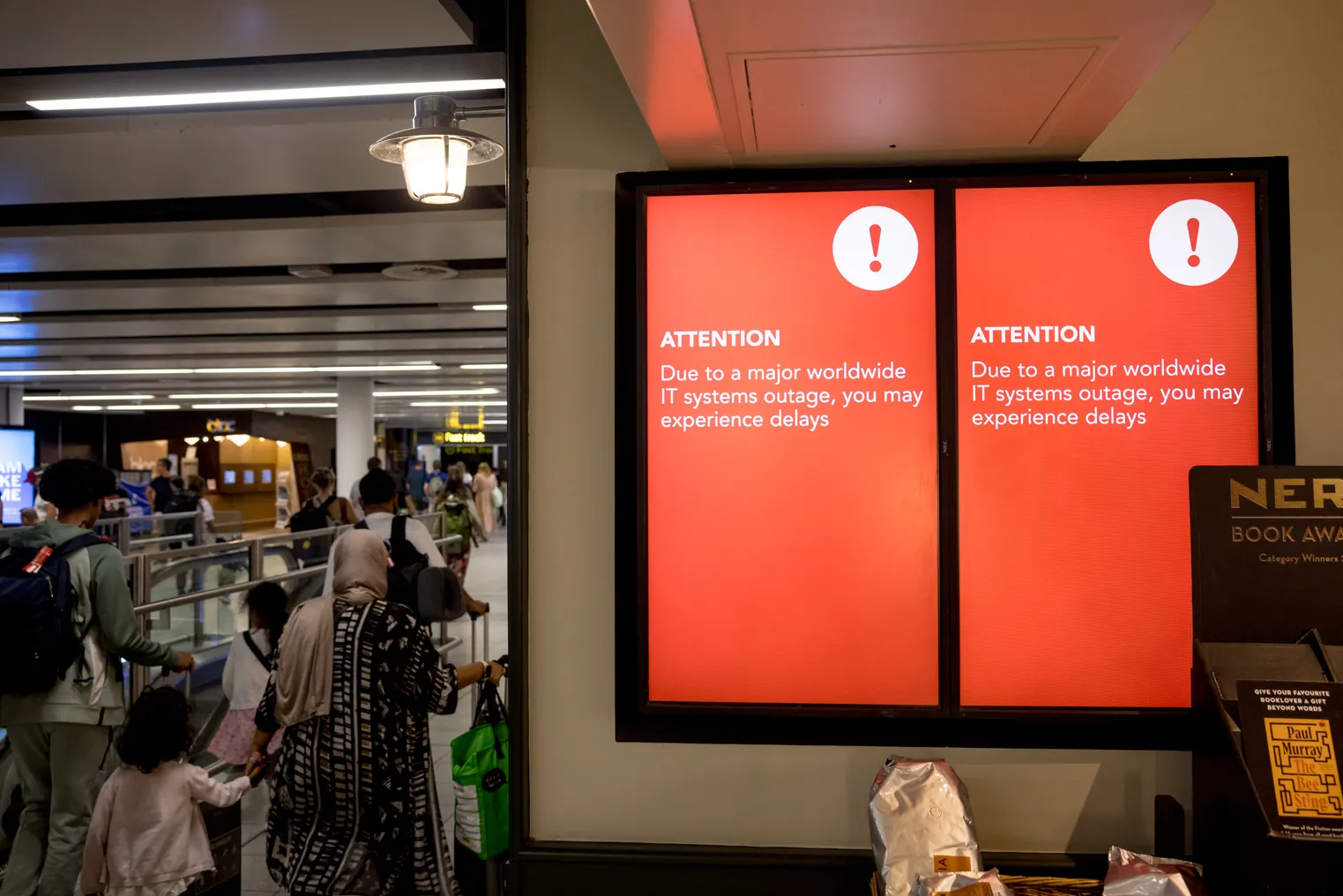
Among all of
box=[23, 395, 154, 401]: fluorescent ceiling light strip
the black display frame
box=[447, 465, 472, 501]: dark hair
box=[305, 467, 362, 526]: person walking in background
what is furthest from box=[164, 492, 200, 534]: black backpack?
the black display frame

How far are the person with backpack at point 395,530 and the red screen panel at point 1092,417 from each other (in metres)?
2.40

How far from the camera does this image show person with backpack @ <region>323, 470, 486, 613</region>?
12.4ft

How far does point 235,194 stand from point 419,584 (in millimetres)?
3332

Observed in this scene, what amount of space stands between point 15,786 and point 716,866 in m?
2.95

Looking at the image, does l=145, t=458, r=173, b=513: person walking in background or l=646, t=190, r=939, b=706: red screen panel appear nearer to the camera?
l=646, t=190, r=939, b=706: red screen panel

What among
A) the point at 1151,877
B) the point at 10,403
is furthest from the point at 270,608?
the point at 10,403

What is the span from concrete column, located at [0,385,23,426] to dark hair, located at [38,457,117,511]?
18.4 m

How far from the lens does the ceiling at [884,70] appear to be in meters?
1.56

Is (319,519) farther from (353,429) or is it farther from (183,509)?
(353,429)

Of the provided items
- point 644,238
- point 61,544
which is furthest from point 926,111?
point 61,544

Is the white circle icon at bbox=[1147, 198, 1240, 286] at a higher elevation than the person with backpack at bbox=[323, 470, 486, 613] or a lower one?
higher

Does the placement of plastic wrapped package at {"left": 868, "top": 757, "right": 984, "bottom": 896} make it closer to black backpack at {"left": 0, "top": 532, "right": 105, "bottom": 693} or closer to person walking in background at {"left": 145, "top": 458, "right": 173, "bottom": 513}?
black backpack at {"left": 0, "top": 532, "right": 105, "bottom": 693}

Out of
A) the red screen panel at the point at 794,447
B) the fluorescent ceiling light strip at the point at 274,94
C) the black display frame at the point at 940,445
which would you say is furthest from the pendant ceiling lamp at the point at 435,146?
the fluorescent ceiling light strip at the point at 274,94

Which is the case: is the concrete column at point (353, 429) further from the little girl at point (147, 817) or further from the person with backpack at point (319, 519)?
the little girl at point (147, 817)
